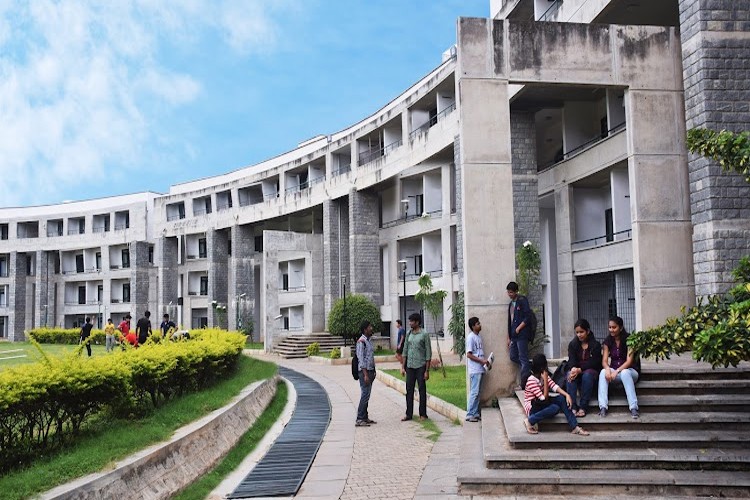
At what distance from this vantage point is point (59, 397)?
7.03m

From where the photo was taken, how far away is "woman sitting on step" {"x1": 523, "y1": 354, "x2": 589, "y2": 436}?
769 centimetres

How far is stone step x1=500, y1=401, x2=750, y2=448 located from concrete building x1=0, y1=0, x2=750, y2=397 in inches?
97.2

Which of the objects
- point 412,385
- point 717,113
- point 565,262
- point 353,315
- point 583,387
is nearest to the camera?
point 583,387

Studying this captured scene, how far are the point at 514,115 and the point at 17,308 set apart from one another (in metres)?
45.5

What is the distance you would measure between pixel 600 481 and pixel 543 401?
3.90ft

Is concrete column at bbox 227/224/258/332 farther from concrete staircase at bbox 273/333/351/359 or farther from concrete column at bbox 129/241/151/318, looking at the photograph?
concrete column at bbox 129/241/151/318

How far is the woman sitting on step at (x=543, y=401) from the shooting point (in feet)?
25.2

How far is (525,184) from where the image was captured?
1894cm

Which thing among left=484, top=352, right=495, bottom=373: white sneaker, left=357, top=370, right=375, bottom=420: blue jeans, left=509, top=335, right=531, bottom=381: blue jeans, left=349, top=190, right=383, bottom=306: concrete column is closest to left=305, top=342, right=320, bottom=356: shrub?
left=349, top=190, right=383, bottom=306: concrete column

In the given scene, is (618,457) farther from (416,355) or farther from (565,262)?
(565,262)

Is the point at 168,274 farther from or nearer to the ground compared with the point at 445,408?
farther from the ground

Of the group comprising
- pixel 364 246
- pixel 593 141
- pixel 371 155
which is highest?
pixel 371 155

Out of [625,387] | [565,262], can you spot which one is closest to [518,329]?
[625,387]

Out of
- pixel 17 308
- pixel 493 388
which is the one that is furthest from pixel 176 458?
pixel 17 308
